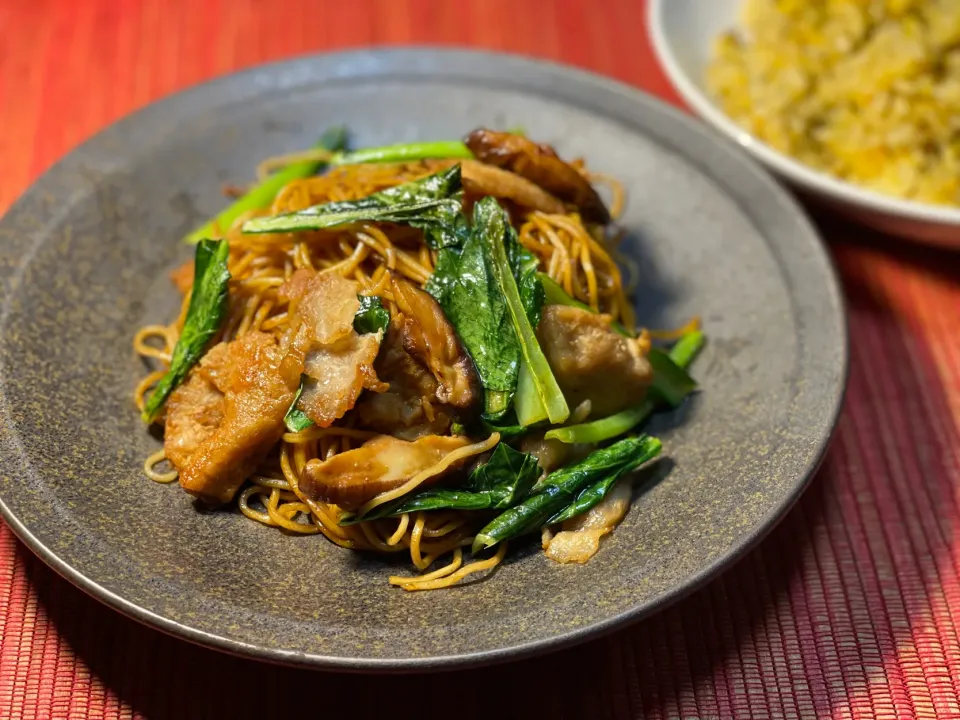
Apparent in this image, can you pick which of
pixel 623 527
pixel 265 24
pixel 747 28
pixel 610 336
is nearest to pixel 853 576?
pixel 623 527

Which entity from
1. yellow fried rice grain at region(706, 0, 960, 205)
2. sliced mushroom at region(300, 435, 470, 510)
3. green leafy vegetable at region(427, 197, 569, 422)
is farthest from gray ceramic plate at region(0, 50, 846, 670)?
yellow fried rice grain at region(706, 0, 960, 205)

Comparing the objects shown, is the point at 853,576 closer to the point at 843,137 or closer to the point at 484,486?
the point at 484,486

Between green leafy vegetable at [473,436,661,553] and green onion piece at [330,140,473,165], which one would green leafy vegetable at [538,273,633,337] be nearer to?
green leafy vegetable at [473,436,661,553]

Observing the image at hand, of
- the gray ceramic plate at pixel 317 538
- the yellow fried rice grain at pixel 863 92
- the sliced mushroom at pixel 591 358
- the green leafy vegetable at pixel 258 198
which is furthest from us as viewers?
the yellow fried rice grain at pixel 863 92

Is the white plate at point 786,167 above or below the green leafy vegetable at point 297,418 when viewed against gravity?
below

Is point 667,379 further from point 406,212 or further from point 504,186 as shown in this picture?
point 406,212

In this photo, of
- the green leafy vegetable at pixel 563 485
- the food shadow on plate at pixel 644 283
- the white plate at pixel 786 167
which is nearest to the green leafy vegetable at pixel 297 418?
the green leafy vegetable at pixel 563 485

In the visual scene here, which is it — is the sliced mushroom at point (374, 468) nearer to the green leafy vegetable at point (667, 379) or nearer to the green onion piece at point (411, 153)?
the green leafy vegetable at point (667, 379)
